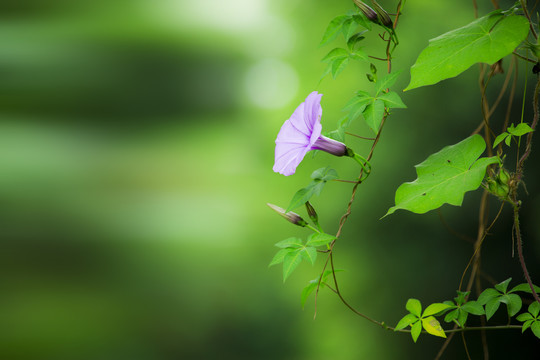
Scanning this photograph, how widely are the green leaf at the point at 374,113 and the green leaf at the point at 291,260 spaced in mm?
257

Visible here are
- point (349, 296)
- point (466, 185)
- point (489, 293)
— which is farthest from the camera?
point (349, 296)

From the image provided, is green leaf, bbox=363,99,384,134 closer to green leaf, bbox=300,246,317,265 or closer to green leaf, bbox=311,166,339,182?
green leaf, bbox=311,166,339,182

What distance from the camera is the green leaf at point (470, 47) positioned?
0.64m

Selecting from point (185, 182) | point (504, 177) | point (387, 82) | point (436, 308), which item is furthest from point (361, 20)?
point (185, 182)

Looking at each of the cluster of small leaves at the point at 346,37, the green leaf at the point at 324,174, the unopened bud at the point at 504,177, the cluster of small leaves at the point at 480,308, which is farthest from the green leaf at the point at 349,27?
the cluster of small leaves at the point at 480,308

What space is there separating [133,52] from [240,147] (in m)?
0.44

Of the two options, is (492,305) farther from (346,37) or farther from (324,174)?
(346,37)

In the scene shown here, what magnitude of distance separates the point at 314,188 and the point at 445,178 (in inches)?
8.5

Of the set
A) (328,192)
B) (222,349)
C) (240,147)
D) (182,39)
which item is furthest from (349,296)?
(182,39)

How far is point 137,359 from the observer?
4.60 ft

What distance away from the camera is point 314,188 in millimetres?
823

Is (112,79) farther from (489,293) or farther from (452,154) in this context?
(489,293)

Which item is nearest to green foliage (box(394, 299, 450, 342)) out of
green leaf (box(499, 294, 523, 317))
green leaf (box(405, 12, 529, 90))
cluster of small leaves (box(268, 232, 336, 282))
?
green leaf (box(499, 294, 523, 317))

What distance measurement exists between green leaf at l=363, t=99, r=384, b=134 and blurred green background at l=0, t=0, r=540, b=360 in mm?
567
